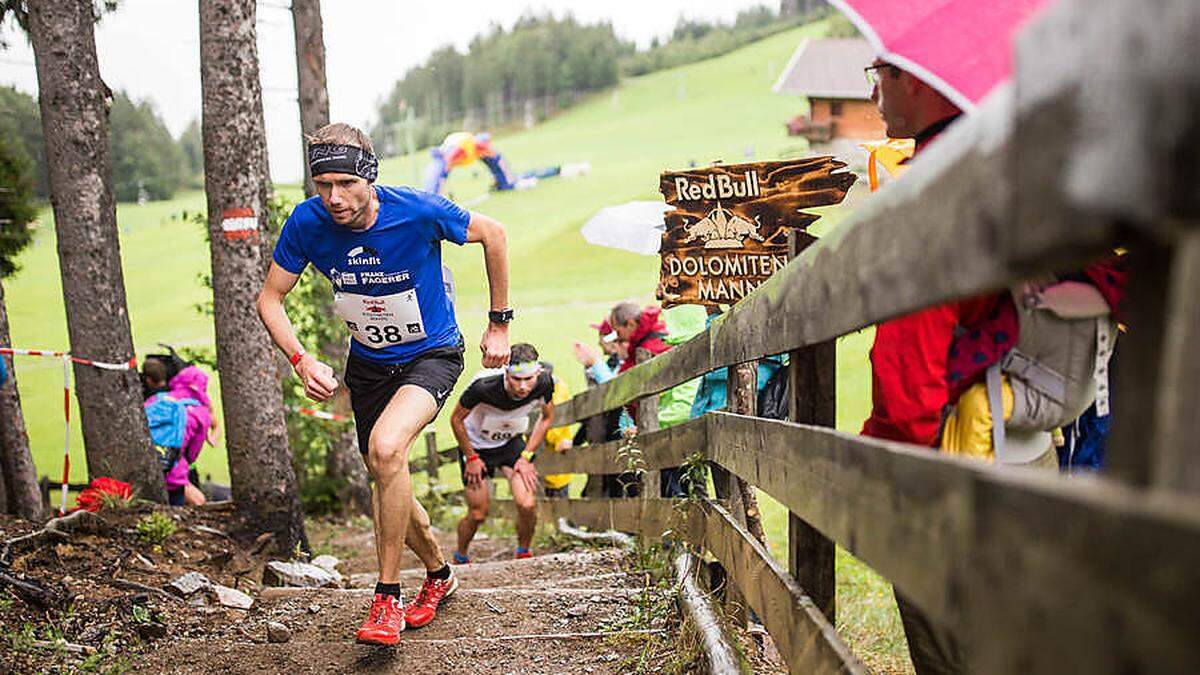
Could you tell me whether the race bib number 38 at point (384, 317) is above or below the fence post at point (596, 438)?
above

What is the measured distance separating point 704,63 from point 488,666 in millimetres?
100733

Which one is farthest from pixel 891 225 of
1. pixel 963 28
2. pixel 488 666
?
pixel 488 666

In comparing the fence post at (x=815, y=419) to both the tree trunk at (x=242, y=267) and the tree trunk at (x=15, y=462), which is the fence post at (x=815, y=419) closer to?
the tree trunk at (x=242, y=267)

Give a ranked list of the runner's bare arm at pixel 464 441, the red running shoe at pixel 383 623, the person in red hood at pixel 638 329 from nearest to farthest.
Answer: the red running shoe at pixel 383 623
the person in red hood at pixel 638 329
the runner's bare arm at pixel 464 441

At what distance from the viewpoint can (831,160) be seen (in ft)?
16.8

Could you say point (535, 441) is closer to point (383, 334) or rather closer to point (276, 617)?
point (276, 617)

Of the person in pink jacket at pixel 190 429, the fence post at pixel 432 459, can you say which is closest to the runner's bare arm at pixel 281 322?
the person in pink jacket at pixel 190 429

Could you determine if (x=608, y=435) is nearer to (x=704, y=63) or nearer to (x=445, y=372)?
(x=445, y=372)

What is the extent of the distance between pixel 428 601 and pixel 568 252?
32.4 meters

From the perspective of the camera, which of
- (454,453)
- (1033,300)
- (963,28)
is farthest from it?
(454,453)

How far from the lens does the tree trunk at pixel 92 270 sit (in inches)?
297

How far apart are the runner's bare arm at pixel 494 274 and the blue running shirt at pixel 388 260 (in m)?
0.07

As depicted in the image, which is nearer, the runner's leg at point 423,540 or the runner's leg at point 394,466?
the runner's leg at point 394,466

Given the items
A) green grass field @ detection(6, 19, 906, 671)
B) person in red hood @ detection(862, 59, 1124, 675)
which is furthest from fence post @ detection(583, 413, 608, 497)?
person in red hood @ detection(862, 59, 1124, 675)
